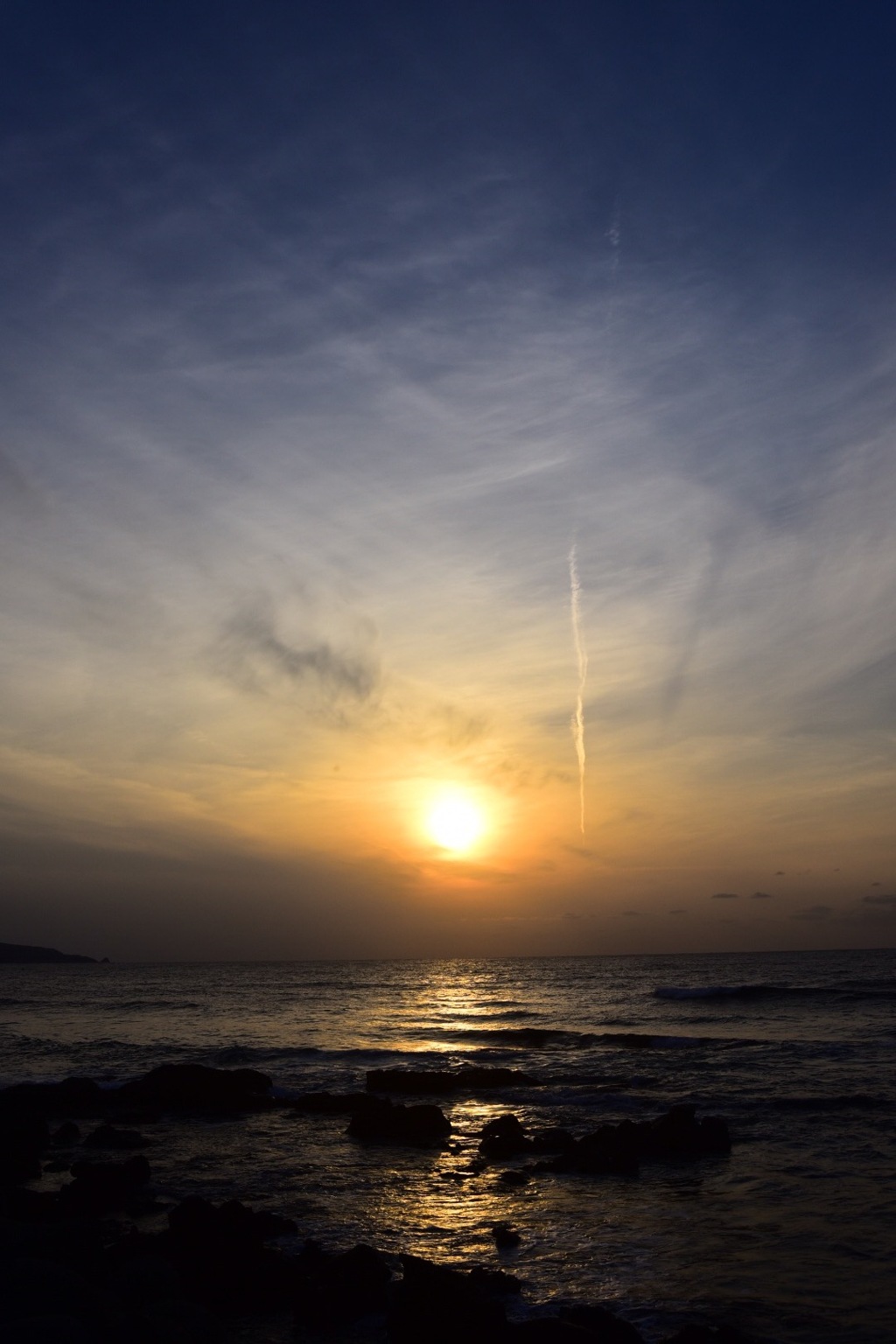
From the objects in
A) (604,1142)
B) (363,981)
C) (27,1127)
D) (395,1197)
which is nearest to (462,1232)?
(395,1197)

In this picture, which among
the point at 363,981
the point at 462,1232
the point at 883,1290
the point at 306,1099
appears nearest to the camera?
the point at 883,1290

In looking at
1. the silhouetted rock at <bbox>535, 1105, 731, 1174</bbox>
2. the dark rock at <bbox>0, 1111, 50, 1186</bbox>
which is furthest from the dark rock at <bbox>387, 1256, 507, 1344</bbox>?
the dark rock at <bbox>0, 1111, 50, 1186</bbox>

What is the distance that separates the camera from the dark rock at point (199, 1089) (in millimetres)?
31797

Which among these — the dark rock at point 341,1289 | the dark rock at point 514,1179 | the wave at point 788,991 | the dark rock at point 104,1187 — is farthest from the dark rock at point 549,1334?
the wave at point 788,991

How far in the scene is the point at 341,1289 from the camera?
44.2ft

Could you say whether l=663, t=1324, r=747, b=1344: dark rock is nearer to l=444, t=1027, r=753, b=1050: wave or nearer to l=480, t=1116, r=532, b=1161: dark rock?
l=480, t=1116, r=532, b=1161: dark rock

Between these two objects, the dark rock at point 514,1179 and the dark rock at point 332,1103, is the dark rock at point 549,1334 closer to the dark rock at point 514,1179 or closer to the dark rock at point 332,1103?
the dark rock at point 514,1179

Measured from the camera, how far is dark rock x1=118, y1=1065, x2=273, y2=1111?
31.8 m

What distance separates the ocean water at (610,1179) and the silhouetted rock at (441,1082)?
1.59 meters

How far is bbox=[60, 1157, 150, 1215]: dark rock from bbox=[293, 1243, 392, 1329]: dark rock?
6468 mm

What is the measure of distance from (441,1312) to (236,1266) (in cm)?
430

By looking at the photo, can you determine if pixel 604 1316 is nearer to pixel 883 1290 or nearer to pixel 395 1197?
pixel 883 1290

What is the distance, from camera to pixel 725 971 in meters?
128

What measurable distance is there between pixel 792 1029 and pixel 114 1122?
134 ft
